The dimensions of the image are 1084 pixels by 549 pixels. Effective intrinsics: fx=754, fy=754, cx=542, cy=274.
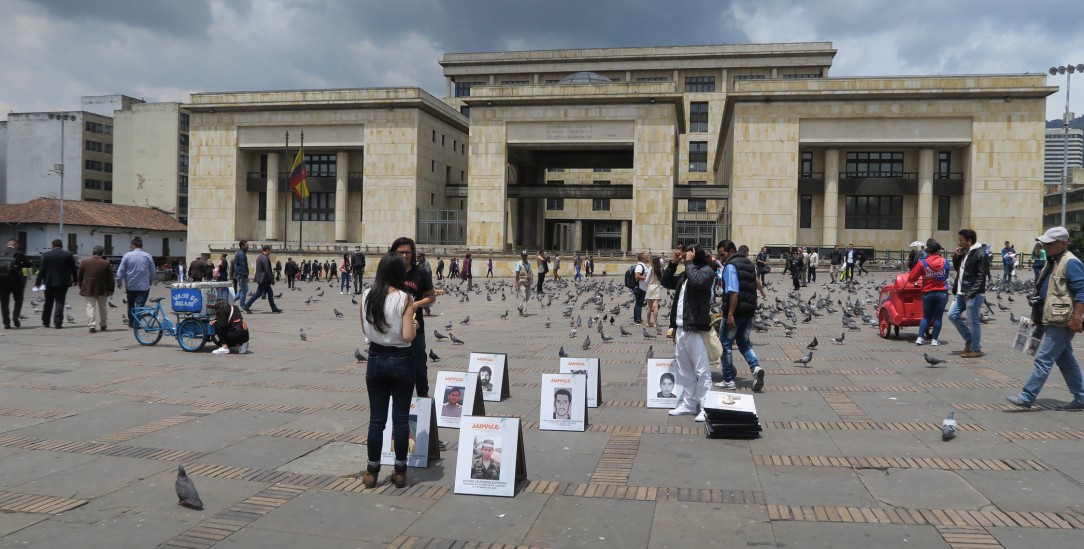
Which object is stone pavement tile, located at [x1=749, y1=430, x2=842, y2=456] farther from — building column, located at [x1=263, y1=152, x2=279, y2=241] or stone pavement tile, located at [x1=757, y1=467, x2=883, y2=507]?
building column, located at [x1=263, y1=152, x2=279, y2=241]

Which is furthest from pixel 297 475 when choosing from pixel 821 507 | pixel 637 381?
pixel 637 381

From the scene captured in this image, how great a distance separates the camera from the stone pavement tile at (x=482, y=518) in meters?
4.89

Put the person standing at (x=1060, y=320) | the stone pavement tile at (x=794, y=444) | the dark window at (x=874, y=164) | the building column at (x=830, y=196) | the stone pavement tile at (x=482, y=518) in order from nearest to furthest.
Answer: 1. the stone pavement tile at (x=482, y=518)
2. the stone pavement tile at (x=794, y=444)
3. the person standing at (x=1060, y=320)
4. the building column at (x=830, y=196)
5. the dark window at (x=874, y=164)

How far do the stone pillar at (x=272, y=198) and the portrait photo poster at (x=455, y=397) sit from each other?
55.3 metres

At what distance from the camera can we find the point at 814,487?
228 inches

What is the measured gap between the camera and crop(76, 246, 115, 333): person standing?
14984 millimetres

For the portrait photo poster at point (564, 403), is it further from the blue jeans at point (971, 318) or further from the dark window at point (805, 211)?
the dark window at point (805, 211)

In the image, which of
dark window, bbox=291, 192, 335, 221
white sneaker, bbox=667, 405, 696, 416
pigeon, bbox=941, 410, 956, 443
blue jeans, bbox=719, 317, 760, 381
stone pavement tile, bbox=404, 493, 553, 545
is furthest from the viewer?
dark window, bbox=291, 192, 335, 221

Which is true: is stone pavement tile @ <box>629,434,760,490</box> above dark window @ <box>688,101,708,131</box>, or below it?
below

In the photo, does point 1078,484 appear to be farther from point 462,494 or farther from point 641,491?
point 462,494

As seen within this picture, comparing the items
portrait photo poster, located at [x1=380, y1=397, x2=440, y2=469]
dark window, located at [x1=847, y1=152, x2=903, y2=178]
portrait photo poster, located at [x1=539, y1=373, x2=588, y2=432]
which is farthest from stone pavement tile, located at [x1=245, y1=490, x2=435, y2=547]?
dark window, located at [x1=847, y1=152, x2=903, y2=178]

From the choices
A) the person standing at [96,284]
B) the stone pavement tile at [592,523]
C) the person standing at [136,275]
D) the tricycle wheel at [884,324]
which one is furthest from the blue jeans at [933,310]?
the person standing at [96,284]

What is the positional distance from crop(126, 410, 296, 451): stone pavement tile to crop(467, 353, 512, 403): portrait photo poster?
2.17 metres

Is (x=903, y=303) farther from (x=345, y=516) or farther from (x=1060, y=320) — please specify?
(x=345, y=516)
